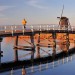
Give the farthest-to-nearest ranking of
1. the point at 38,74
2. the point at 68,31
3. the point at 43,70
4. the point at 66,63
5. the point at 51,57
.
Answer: the point at 68,31 → the point at 51,57 → the point at 66,63 → the point at 43,70 → the point at 38,74

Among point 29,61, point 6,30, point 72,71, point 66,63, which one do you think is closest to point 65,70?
point 72,71

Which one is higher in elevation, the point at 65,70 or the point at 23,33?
the point at 23,33

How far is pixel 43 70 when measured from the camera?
Result: 107ft

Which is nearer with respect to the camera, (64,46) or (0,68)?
(0,68)

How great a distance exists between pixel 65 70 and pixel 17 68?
519 centimetres

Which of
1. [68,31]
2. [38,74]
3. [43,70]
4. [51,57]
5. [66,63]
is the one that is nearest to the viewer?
[38,74]

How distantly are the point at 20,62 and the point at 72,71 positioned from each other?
25.1 ft

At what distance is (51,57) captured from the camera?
4341 centimetres

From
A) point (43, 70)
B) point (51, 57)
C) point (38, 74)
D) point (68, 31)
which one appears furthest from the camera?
point (68, 31)

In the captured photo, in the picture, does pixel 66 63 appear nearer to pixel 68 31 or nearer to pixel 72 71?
pixel 72 71

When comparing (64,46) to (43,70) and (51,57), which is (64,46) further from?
(43,70)

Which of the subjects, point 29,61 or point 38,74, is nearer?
point 38,74

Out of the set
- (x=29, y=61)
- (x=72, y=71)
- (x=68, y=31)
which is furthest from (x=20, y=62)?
(x=68, y=31)

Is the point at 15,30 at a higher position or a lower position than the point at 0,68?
higher
